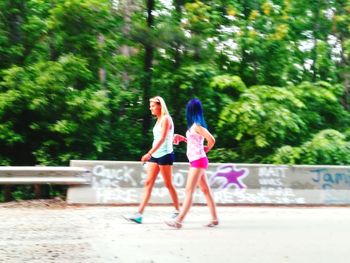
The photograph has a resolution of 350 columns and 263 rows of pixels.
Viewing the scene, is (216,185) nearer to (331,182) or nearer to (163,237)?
(331,182)

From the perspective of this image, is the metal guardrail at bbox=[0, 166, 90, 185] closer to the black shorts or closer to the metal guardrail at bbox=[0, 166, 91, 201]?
the metal guardrail at bbox=[0, 166, 91, 201]

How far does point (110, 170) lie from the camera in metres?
9.23

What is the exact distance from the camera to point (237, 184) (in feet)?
32.3

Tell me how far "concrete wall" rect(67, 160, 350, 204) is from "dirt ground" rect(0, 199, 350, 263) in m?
0.30

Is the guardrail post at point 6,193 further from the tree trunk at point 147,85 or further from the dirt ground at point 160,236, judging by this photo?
the tree trunk at point 147,85

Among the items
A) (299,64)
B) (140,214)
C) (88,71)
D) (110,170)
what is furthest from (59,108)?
(299,64)

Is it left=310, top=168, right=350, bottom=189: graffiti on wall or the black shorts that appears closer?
the black shorts

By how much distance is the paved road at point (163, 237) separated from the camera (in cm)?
578

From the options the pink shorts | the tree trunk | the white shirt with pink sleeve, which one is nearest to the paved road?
the pink shorts

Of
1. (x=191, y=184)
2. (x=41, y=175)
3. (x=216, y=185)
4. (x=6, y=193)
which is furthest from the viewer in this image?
(x=216, y=185)

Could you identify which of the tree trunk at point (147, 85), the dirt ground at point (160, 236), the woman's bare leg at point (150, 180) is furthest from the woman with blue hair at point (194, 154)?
the tree trunk at point (147, 85)

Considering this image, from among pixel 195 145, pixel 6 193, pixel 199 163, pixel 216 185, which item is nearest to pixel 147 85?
pixel 216 185

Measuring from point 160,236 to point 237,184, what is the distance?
3.39 meters

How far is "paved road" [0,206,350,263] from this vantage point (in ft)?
19.0
